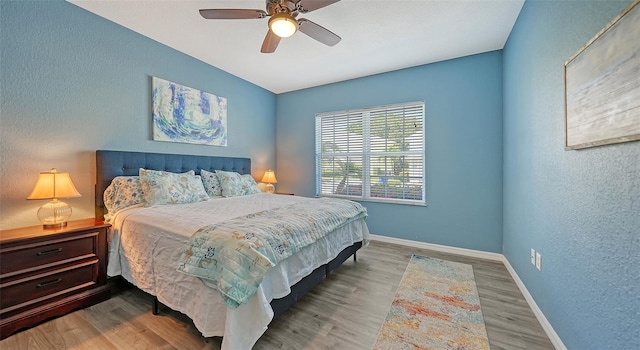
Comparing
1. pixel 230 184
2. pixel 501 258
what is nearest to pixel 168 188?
pixel 230 184

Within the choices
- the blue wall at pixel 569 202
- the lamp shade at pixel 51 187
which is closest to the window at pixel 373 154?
the blue wall at pixel 569 202

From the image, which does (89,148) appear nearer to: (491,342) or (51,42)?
(51,42)

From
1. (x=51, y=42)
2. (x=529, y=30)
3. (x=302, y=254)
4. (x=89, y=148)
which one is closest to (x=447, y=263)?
(x=302, y=254)

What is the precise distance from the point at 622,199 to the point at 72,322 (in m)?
3.38

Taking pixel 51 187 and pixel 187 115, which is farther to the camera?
pixel 187 115

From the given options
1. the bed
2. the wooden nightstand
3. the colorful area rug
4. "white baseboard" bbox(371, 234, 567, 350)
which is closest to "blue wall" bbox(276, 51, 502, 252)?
"white baseboard" bbox(371, 234, 567, 350)

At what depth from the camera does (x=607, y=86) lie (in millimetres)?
1071

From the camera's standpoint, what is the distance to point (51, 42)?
2.13m

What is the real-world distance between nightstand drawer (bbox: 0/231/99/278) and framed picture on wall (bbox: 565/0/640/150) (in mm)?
3415

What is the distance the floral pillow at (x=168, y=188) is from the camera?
237 centimetres

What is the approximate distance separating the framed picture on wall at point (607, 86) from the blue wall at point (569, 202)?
68mm

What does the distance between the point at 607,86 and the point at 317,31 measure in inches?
73.2

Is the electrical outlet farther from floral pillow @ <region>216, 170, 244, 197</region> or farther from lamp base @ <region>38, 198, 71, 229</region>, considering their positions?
lamp base @ <region>38, 198, 71, 229</region>

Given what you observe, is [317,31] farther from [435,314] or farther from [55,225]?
[55,225]
